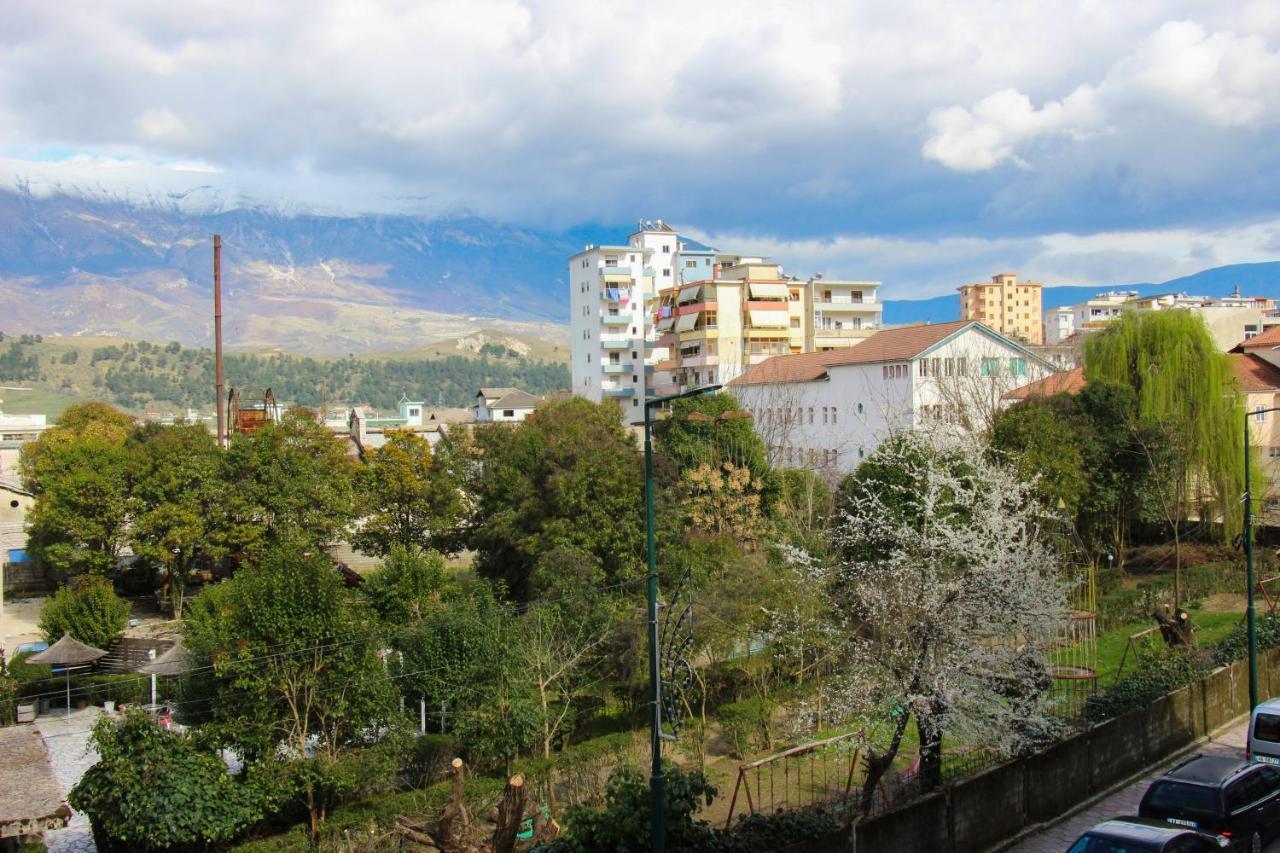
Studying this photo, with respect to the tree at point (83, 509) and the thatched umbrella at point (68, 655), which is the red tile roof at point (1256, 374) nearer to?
the thatched umbrella at point (68, 655)

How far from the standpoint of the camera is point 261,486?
1593 inches

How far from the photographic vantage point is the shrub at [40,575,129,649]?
32.3 meters

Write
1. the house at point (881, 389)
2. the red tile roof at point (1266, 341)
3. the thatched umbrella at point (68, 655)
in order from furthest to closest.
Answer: the red tile roof at point (1266, 341) → the house at point (881, 389) → the thatched umbrella at point (68, 655)

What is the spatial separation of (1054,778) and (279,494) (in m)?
32.5

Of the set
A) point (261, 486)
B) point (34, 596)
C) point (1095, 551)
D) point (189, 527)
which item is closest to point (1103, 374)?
point (1095, 551)

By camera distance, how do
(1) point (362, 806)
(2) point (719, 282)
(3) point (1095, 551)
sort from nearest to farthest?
(1) point (362, 806)
(3) point (1095, 551)
(2) point (719, 282)

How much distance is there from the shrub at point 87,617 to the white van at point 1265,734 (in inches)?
1253

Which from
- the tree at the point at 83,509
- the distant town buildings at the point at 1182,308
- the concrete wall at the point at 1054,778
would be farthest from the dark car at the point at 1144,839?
the tree at the point at 83,509

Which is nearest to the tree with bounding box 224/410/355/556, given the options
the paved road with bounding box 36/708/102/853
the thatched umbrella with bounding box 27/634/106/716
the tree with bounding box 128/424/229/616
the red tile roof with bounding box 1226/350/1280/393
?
the tree with bounding box 128/424/229/616

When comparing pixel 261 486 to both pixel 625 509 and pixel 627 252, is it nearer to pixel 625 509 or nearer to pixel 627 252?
pixel 625 509

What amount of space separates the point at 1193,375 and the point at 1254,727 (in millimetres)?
26523

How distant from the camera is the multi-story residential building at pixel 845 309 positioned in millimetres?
82625

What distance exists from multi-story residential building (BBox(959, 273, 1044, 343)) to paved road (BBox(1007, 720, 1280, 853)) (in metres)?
136

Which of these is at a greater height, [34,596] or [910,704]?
[910,704]
